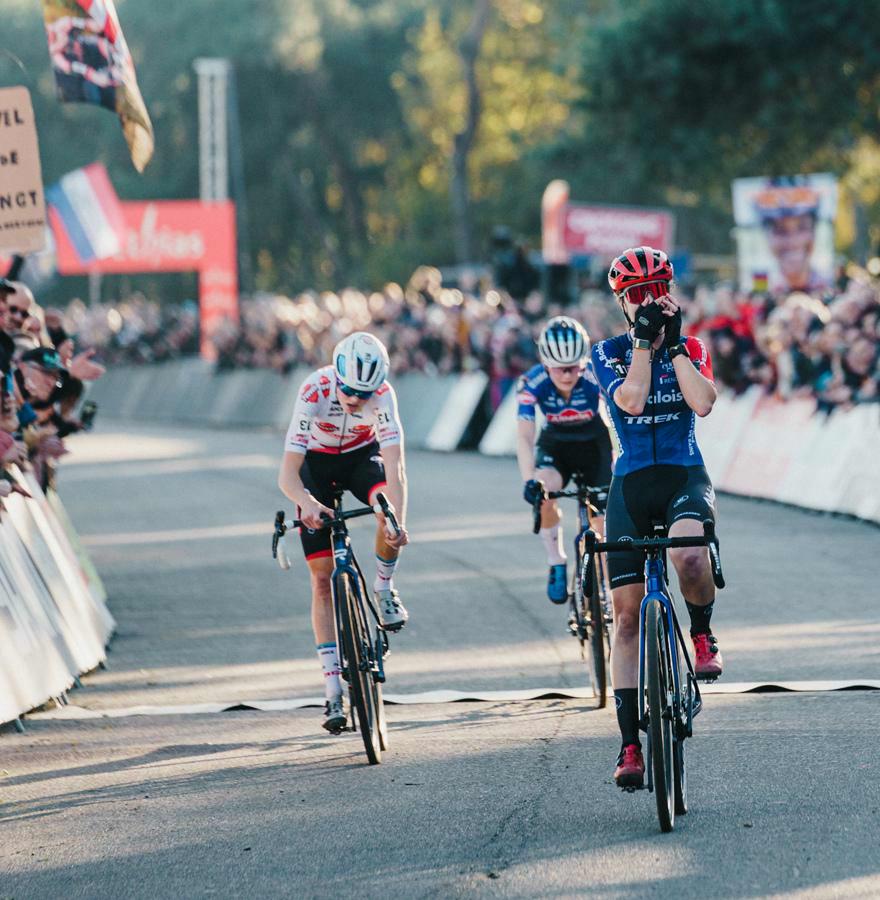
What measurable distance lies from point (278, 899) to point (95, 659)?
5657 millimetres

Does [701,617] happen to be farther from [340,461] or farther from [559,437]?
[559,437]

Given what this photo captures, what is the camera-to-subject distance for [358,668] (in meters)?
8.68

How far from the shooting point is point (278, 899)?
6.25m

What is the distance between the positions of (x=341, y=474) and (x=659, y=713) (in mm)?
3251

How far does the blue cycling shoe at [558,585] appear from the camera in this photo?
11023 millimetres

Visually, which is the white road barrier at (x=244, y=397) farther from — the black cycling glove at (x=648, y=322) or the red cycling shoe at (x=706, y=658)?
the black cycling glove at (x=648, y=322)

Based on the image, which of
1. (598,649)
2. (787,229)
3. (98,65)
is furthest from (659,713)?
(787,229)

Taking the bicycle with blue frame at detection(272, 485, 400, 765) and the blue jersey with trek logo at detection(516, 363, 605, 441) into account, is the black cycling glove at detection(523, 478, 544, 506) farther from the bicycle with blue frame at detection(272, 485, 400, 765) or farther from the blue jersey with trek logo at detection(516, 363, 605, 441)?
the bicycle with blue frame at detection(272, 485, 400, 765)

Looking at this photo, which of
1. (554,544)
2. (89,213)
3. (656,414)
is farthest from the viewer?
(89,213)

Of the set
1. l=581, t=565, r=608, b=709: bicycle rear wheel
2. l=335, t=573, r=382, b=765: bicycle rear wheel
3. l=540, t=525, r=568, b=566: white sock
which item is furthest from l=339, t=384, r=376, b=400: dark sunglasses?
l=540, t=525, r=568, b=566: white sock

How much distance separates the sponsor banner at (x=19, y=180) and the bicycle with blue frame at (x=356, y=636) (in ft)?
12.8

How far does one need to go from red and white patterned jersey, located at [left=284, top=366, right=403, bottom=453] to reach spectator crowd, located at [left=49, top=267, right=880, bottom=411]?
1011 cm

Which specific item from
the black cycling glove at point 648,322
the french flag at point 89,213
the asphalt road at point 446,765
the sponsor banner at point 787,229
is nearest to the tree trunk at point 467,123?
the sponsor banner at point 787,229

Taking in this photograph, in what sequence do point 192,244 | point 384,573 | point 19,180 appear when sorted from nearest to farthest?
1. point 384,573
2. point 19,180
3. point 192,244
